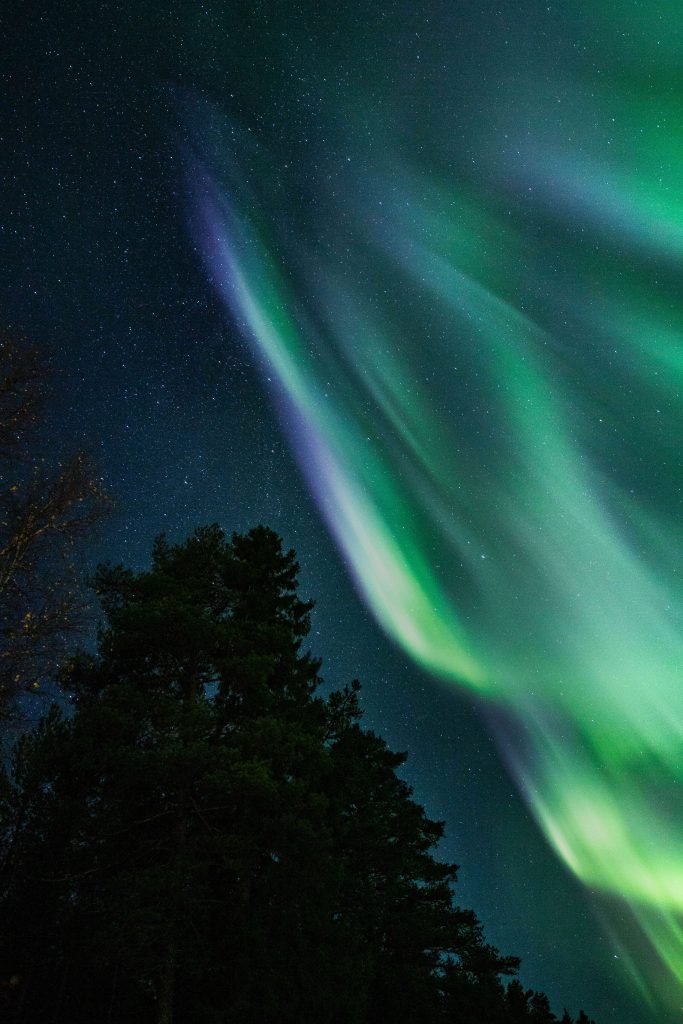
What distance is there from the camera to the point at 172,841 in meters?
12.8

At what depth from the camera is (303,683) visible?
18047mm

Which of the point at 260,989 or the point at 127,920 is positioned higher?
the point at 127,920

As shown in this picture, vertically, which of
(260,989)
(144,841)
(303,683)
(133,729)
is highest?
(303,683)

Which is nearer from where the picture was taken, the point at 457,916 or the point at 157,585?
the point at 157,585

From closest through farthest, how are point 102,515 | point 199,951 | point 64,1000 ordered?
1. point 102,515
2. point 199,951
3. point 64,1000

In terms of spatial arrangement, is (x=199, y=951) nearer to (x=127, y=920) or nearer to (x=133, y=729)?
(x=127, y=920)

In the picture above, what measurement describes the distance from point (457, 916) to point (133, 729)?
47.6 feet

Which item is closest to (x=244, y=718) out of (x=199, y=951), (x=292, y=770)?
(x=292, y=770)

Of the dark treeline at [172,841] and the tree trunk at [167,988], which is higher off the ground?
the dark treeline at [172,841]

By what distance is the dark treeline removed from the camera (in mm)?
12008

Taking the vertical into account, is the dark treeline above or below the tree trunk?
above

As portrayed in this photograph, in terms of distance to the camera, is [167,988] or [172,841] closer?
[167,988]

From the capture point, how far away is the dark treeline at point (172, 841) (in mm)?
12008

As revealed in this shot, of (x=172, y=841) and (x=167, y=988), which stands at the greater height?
(x=172, y=841)
